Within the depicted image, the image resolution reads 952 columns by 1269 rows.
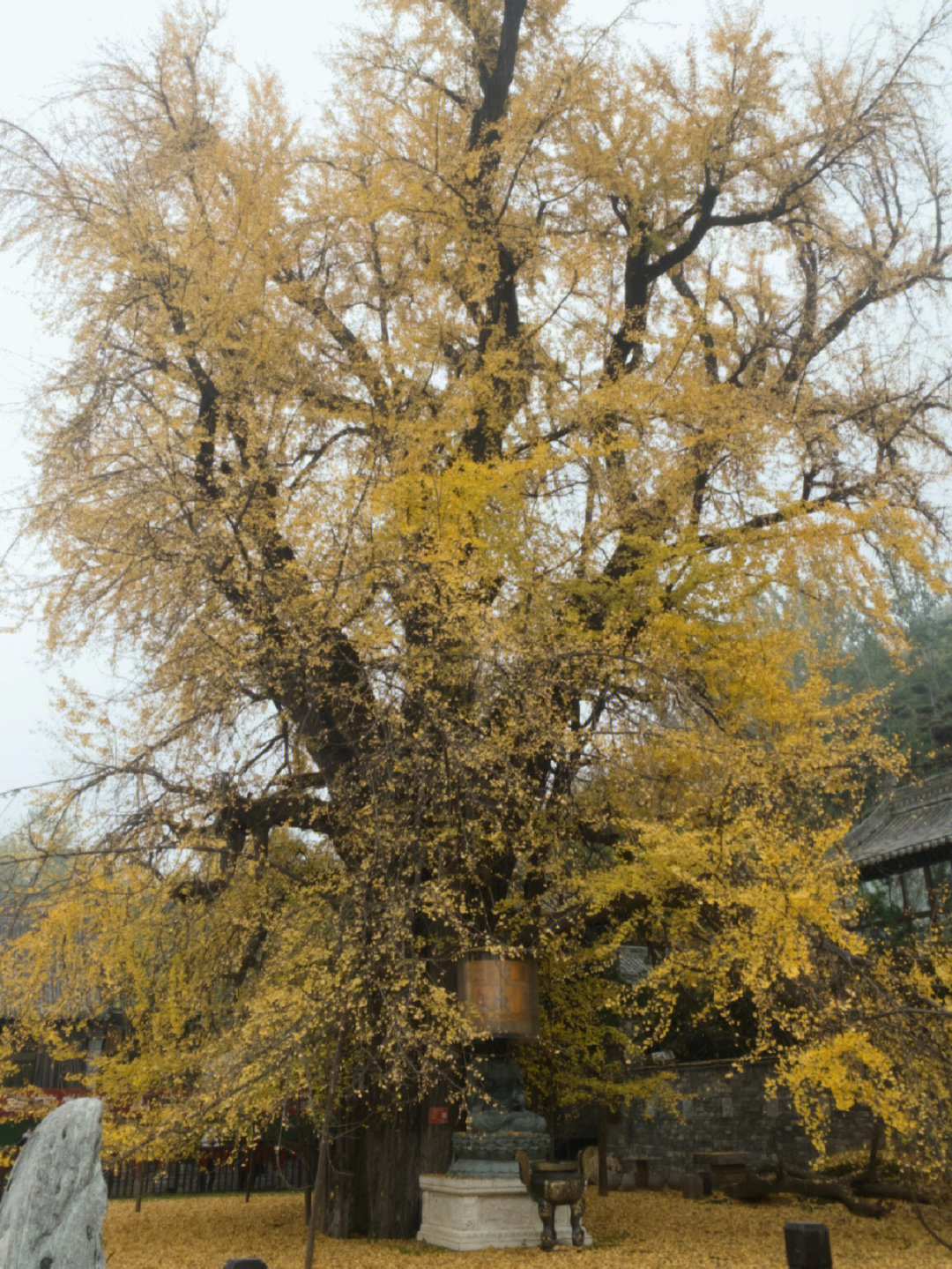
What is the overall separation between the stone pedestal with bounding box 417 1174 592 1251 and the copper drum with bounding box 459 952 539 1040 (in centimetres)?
127

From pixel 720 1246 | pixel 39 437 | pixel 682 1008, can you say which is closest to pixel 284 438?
pixel 39 437

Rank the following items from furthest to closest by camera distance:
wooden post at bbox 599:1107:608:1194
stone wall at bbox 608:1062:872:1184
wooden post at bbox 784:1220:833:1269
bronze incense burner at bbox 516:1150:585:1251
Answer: wooden post at bbox 599:1107:608:1194, stone wall at bbox 608:1062:872:1184, bronze incense burner at bbox 516:1150:585:1251, wooden post at bbox 784:1220:833:1269

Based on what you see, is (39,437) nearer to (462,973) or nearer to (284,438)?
(284,438)

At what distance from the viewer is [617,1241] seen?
9477 mm

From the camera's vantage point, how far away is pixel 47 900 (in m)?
8.98

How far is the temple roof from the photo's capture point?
14.9 metres

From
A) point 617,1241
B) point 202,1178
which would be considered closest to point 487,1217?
point 617,1241

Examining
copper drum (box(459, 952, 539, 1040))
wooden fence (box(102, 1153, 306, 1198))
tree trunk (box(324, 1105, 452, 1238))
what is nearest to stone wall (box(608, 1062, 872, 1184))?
tree trunk (box(324, 1105, 452, 1238))

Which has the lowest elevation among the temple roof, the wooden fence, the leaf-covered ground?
the wooden fence

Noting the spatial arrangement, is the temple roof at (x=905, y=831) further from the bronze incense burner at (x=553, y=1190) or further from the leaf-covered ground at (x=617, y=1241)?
the bronze incense burner at (x=553, y=1190)

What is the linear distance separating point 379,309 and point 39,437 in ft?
Result: 13.7

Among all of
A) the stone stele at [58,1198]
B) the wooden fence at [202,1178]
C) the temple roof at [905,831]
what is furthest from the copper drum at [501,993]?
the wooden fence at [202,1178]

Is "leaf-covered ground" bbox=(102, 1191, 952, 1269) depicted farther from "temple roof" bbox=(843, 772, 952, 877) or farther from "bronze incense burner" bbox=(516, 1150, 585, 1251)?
"temple roof" bbox=(843, 772, 952, 877)

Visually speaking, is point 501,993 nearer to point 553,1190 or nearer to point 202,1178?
point 553,1190
